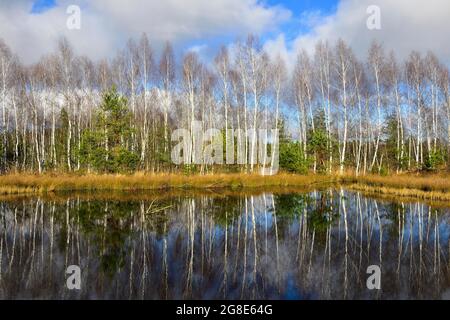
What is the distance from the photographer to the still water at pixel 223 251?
20.4 feet

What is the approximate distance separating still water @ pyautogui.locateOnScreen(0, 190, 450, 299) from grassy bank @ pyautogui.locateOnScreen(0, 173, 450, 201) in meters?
3.93

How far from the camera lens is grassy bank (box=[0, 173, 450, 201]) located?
60.7 ft

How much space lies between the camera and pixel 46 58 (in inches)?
1255

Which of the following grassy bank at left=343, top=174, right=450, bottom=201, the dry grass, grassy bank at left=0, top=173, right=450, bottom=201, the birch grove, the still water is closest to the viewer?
the still water

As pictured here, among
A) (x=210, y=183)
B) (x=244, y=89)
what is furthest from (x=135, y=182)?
(x=244, y=89)

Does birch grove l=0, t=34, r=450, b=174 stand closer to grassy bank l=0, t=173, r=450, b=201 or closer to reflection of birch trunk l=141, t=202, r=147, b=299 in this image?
grassy bank l=0, t=173, r=450, b=201

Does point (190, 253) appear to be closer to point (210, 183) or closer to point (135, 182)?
point (135, 182)

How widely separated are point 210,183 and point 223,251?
48.3 feet

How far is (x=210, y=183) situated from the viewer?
23.3m

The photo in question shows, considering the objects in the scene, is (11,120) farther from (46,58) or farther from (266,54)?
(266,54)

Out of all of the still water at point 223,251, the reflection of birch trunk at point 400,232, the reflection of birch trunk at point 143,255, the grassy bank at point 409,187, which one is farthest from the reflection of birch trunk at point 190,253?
the grassy bank at point 409,187

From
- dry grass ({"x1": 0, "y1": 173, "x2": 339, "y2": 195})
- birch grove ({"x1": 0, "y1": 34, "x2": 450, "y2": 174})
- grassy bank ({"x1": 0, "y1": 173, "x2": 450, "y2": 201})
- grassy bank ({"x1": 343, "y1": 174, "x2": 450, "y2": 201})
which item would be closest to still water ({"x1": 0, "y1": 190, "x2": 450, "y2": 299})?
grassy bank ({"x1": 343, "y1": 174, "x2": 450, "y2": 201})
